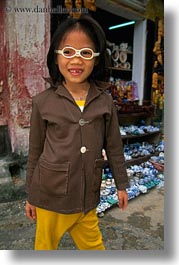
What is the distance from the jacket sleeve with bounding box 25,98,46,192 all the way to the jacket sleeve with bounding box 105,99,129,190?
0.14 metres

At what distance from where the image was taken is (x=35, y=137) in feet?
1.81

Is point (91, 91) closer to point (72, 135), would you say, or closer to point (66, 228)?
point (72, 135)

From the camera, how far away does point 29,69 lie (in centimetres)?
89

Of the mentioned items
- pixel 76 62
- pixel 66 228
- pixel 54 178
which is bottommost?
pixel 66 228

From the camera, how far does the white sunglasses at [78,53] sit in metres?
0.51

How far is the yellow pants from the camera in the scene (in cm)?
57

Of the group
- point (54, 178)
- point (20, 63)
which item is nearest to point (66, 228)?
point (54, 178)

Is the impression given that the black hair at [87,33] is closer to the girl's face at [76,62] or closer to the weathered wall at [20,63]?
the girl's face at [76,62]

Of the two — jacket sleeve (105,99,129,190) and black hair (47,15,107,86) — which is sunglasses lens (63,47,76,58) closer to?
black hair (47,15,107,86)

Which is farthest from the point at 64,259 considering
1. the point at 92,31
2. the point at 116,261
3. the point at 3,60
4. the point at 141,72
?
the point at 141,72

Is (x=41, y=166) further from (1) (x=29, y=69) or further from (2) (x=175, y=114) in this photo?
(1) (x=29, y=69)

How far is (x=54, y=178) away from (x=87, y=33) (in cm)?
29

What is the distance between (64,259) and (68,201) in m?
0.19

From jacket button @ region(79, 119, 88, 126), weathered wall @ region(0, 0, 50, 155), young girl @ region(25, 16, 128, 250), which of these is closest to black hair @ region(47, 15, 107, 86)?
young girl @ region(25, 16, 128, 250)
